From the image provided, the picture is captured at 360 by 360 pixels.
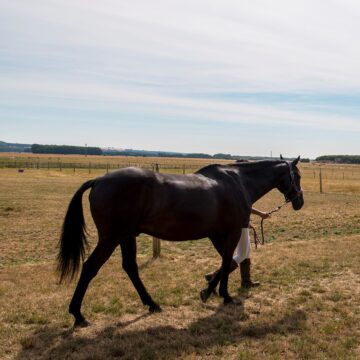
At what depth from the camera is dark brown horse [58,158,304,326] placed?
5473 millimetres

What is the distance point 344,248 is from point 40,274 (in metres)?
7.68

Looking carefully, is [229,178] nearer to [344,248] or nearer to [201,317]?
[201,317]

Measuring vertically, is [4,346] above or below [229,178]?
below

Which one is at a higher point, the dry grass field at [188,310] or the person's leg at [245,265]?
the person's leg at [245,265]

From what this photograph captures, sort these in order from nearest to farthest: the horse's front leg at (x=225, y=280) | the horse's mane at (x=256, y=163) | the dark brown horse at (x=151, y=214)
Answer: the dark brown horse at (x=151, y=214) → the horse's front leg at (x=225, y=280) → the horse's mane at (x=256, y=163)

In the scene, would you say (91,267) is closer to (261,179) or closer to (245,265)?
(245,265)

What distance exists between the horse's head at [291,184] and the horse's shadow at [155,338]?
→ 7.70 ft

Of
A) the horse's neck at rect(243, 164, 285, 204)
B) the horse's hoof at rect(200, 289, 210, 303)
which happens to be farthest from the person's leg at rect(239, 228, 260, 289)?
the horse's hoof at rect(200, 289, 210, 303)

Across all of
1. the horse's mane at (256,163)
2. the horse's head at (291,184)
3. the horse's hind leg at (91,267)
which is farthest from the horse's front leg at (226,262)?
the horse's hind leg at (91,267)

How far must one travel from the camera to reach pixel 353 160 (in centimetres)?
19588

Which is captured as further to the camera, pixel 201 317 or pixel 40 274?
pixel 40 274

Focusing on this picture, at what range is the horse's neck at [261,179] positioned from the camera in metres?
7.08

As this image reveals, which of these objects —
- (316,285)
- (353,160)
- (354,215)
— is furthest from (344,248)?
(353,160)

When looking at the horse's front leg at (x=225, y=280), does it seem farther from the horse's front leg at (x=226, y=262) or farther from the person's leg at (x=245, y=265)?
the person's leg at (x=245, y=265)
